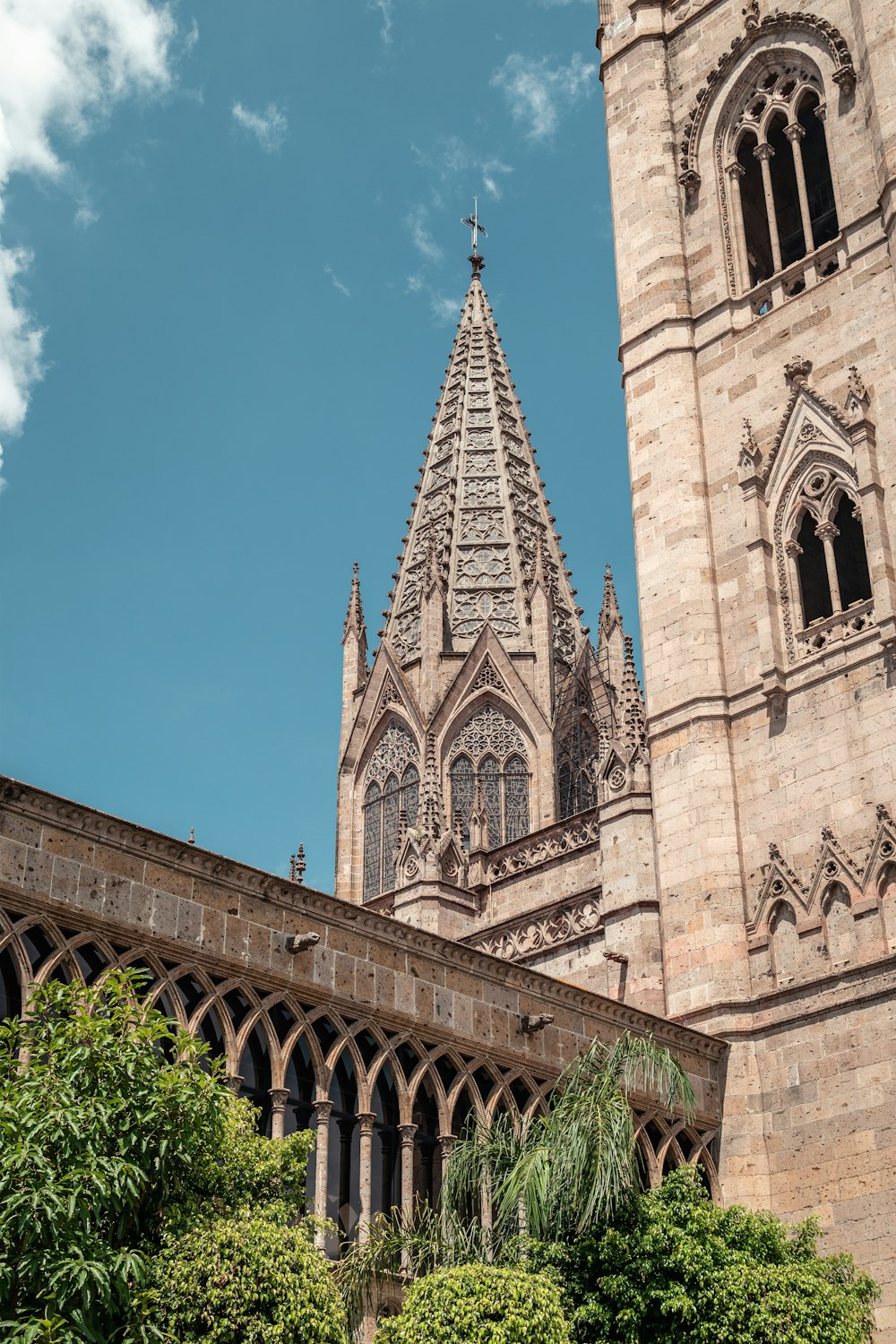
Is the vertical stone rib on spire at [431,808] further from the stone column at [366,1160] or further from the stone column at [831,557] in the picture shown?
the stone column at [366,1160]

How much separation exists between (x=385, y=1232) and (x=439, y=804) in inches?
830

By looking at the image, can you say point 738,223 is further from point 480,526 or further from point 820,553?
point 480,526

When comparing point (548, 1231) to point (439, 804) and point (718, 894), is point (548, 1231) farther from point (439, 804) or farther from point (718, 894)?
point (439, 804)

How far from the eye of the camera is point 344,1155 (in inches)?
674

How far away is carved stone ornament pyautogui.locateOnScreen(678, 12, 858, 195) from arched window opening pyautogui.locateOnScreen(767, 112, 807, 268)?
3.97 ft

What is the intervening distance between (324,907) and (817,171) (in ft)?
57.3

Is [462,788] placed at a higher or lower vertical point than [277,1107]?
higher

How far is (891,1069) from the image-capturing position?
20.7m

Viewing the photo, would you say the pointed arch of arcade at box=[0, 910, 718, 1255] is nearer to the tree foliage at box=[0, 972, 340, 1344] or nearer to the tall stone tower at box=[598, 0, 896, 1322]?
the tree foliage at box=[0, 972, 340, 1344]

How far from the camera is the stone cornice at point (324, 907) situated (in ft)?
50.8

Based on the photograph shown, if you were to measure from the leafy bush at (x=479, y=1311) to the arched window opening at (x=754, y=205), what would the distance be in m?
18.4

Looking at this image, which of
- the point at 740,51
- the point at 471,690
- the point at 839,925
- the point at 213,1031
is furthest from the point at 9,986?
the point at 471,690

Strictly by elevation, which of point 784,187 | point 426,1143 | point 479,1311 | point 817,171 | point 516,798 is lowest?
point 479,1311

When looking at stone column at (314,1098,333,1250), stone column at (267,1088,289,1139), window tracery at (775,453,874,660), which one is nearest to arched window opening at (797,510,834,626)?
window tracery at (775,453,874,660)
